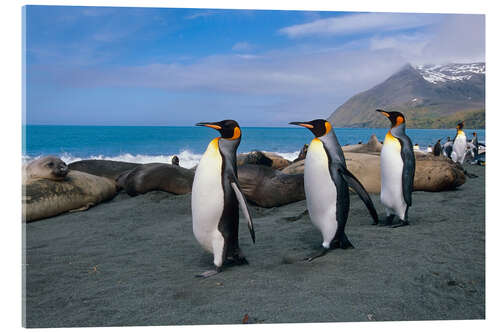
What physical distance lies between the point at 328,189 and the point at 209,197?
3.01 ft

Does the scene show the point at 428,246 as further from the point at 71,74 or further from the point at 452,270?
the point at 71,74

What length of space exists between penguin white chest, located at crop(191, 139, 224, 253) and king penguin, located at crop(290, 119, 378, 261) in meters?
0.71

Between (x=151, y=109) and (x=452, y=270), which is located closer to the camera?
(x=452, y=270)

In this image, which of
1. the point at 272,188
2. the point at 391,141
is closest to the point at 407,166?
the point at 391,141

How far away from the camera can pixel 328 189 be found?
2891 mm

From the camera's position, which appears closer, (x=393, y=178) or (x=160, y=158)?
(x=393, y=178)

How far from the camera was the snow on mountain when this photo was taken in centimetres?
335

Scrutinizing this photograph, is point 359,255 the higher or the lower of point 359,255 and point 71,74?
the lower

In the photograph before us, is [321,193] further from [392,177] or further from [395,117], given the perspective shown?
[395,117]

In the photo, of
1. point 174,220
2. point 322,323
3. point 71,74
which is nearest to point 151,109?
point 71,74

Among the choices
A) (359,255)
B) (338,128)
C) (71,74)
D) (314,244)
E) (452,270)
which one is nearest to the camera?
(452,270)

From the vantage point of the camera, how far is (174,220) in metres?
4.61
